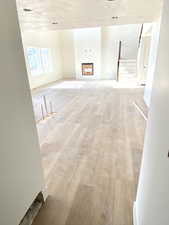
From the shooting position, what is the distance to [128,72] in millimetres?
8477

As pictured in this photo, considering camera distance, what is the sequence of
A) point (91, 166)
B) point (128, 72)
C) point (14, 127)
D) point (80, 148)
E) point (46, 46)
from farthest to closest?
point (46, 46) → point (128, 72) → point (80, 148) → point (91, 166) → point (14, 127)

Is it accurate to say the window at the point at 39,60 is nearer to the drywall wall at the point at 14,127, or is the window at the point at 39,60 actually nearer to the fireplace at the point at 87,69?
the fireplace at the point at 87,69

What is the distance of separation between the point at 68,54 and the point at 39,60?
320 centimetres

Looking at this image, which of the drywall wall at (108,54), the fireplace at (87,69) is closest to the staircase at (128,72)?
the drywall wall at (108,54)

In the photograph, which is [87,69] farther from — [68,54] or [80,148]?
[80,148]

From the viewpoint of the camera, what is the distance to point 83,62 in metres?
9.75

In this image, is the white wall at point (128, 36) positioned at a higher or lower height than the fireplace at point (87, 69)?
higher

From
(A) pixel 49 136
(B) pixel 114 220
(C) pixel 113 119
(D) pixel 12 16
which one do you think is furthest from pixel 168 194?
(C) pixel 113 119

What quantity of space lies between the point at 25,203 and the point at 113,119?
2754mm

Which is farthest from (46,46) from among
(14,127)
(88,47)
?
(14,127)

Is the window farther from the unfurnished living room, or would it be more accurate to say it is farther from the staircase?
the staircase

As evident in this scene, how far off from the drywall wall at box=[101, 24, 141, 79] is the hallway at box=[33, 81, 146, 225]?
659cm

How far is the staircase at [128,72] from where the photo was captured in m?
8.29

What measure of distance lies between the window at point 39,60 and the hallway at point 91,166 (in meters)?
4.64
